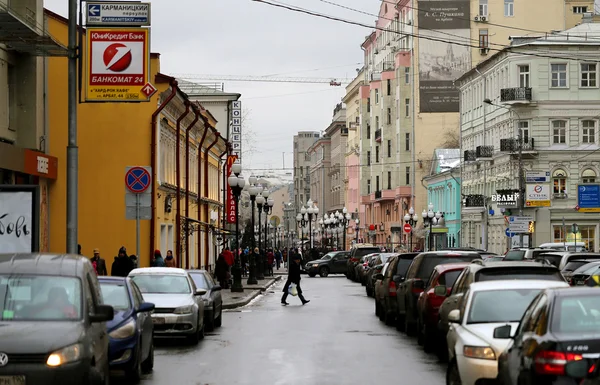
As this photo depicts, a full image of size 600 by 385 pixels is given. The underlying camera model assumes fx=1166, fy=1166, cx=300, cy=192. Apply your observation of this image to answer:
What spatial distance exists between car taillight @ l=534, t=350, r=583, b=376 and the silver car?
1321 cm

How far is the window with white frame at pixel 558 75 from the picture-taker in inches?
2909

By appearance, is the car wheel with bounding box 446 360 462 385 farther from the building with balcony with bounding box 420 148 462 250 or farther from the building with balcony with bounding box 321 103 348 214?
the building with balcony with bounding box 321 103 348 214

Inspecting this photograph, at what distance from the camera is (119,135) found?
4150 cm

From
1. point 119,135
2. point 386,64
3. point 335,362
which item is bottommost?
point 335,362

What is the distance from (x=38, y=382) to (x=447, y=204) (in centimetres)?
8670

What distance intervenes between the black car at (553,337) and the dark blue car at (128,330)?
599 centimetres

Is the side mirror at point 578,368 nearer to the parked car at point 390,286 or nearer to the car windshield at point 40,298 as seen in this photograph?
the car windshield at point 40,298

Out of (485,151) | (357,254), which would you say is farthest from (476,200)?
(357,254)

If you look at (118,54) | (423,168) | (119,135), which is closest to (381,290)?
(118,54)

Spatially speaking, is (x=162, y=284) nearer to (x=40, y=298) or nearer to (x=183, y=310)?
(x=183, y=310)

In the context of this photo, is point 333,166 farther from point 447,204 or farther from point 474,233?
point 474,233

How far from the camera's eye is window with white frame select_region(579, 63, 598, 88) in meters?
73.8

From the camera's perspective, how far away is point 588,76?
7394cm

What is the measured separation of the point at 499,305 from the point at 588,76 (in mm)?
62410
